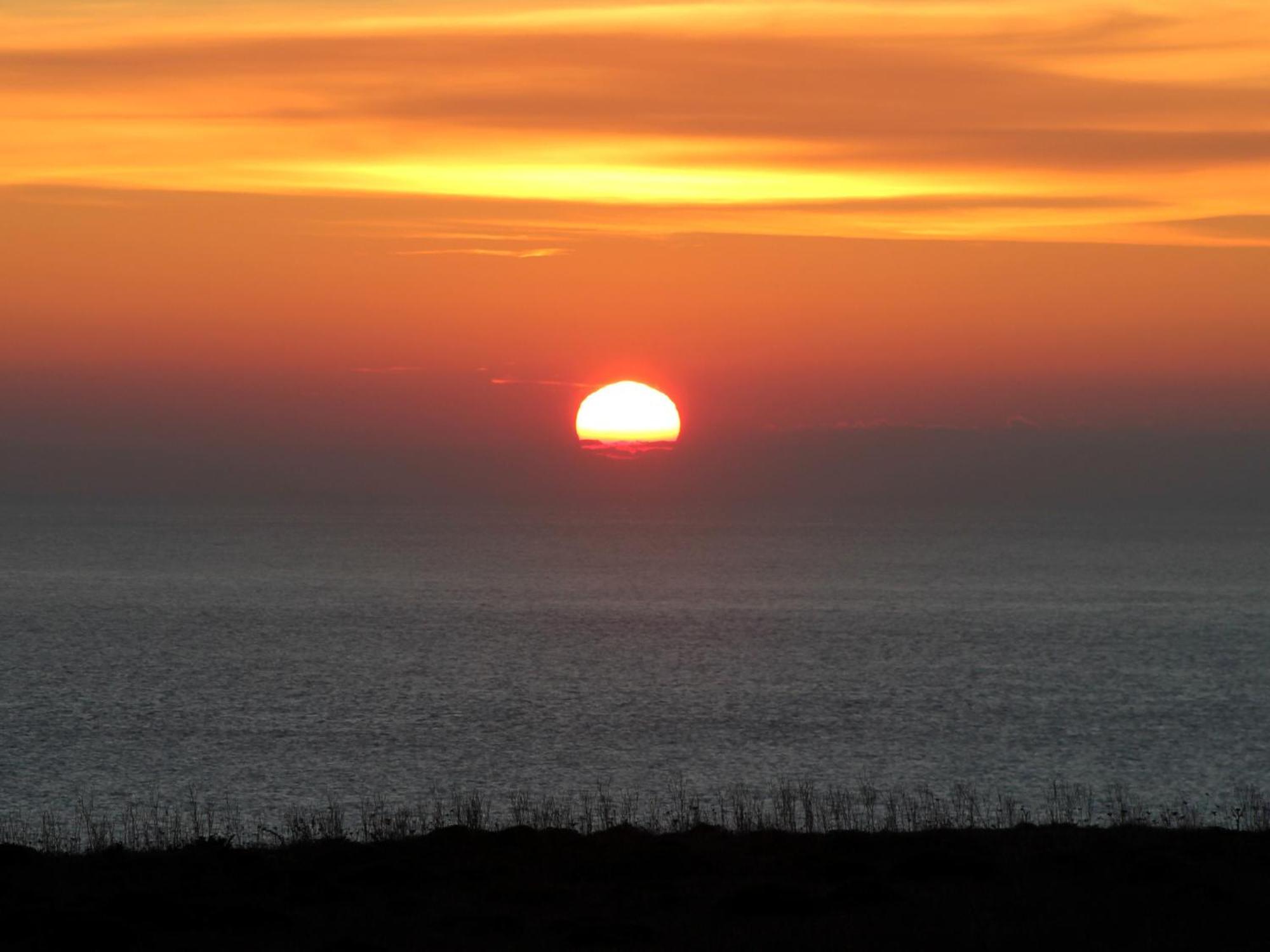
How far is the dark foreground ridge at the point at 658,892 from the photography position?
70.9 feet

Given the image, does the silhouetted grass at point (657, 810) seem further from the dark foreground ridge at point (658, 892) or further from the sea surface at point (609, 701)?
the dark foreground ridge at point (658, 892)

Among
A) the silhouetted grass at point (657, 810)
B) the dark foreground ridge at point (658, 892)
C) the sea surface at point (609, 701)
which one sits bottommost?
the dark foreground ridge at point (658, 892)

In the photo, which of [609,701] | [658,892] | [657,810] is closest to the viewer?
[658,892]

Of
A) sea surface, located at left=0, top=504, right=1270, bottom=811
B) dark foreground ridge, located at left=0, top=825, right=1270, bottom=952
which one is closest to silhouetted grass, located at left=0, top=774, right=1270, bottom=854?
sea surface, located at left=0, top=504, right=1270, bottom=811

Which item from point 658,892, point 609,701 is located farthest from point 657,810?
point 609,701

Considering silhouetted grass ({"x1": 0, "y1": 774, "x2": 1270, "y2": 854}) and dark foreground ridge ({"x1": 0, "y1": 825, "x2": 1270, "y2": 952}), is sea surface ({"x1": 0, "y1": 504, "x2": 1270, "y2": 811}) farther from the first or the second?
dark foreground ridge ({"x1": 0, "y1": 825, "x2": 1270, "y2": 952})

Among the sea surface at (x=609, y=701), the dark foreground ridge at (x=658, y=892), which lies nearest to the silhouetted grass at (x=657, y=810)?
the sea surface at (x=609, y=701)

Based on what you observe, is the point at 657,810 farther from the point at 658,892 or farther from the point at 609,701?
the point at 609,701

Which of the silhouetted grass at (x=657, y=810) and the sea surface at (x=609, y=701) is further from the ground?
the sea surface at (x=609, y=701)

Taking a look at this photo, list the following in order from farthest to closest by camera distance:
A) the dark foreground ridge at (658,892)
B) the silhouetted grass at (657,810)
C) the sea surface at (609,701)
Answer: the sea surface at (609,701) → the silhouetted grass at (657,810) → the dark foreground ridge at (658,892)

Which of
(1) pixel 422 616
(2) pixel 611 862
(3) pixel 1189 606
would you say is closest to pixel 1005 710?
(2) pixel 611 862

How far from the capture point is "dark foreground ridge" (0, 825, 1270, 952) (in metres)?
21.6

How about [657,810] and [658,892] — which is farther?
[657,810]

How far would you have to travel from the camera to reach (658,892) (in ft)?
81.4
